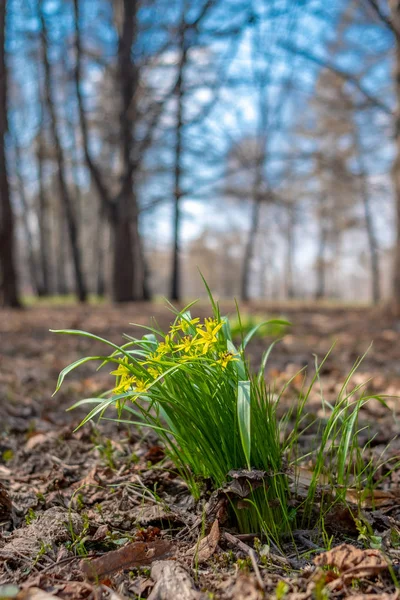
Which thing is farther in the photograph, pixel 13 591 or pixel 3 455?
pixel 3 455

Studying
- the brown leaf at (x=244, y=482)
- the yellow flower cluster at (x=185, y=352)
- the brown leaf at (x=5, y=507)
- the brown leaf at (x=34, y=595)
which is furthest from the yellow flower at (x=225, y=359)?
the brown leaf at (x=5, y=507)

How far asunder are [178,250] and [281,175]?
13.4 feet

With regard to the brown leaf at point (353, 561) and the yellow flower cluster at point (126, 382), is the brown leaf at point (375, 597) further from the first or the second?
the yellow flower cluster at point (126, 382)

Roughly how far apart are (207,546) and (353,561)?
15.3 inches

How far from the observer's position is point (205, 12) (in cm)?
495

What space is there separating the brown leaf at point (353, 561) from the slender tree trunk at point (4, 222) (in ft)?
28.7

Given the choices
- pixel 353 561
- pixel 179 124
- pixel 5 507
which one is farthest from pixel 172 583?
pixel 179 124

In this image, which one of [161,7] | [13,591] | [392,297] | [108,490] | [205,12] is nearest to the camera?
[13,591]

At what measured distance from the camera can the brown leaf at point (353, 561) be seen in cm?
121

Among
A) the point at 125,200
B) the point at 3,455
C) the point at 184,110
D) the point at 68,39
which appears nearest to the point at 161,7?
the point at 184,110

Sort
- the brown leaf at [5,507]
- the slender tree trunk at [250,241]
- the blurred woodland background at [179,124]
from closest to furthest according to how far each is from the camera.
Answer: the brown leaf at [5,507] < the blurred woodland background at [179,124] < the slender tree trunk at [250,241]

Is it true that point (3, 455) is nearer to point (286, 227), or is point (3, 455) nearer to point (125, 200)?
point (125, 200)

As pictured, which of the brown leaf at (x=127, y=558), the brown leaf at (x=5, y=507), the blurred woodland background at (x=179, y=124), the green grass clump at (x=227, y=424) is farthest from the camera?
the blurred woodland background at (x=179, y=124)

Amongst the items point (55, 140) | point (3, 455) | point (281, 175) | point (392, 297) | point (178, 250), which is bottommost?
point (3, 455)
